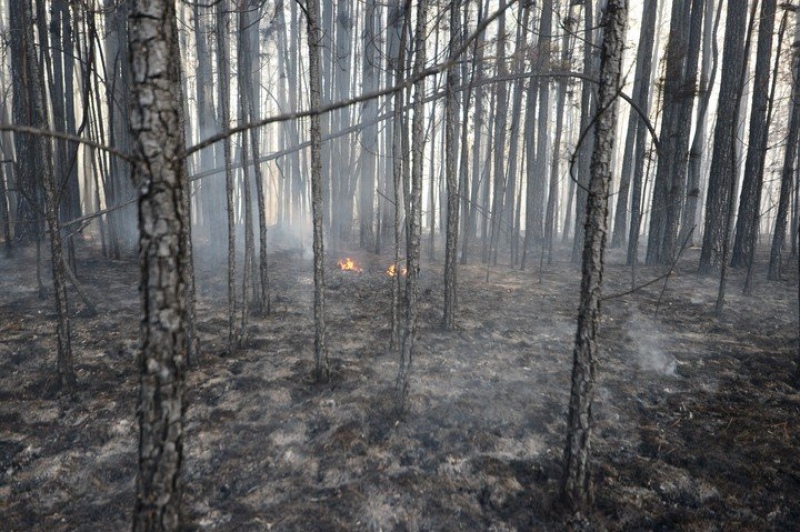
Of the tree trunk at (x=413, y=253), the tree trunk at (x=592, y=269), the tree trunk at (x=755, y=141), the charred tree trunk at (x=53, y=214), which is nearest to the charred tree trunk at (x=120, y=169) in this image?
the charred tree trunk at (x=53, y=214)

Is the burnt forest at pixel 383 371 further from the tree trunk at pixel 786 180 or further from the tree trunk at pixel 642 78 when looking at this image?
the tree trunk at pixel 642 78

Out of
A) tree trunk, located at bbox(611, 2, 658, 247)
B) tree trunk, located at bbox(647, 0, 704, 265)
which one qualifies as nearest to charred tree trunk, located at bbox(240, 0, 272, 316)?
tree trunk, located at bbox(611, 2, 658, 247)

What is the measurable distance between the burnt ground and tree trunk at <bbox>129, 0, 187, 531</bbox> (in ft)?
6.65

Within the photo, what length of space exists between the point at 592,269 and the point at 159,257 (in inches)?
130

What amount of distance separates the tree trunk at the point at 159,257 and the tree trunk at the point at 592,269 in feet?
10.3

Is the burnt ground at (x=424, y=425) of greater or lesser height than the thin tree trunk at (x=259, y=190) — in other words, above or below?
below

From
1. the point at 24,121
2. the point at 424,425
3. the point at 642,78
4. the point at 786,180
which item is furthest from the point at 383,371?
the point at 642,78

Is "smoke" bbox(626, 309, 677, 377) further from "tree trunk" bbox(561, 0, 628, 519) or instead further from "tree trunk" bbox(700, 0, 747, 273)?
"tree trunk" bbox(700, 0, 747, 273)

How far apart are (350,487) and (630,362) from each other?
5.50m

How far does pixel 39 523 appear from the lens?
12.8 feet

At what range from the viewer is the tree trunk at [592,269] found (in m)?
3.45

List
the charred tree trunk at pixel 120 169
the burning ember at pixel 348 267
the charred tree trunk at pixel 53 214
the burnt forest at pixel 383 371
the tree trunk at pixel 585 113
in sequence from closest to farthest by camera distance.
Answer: the burnt forest at pixel 383 371, the charred tree trunk at pixel 53 214, the charred tree trunk at pixel 120 169, the tree trunk at pixel 585 113, the burning ember at pixel 348 267

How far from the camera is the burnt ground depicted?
4086mm

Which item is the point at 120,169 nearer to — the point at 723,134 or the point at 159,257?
the point at 159,257
